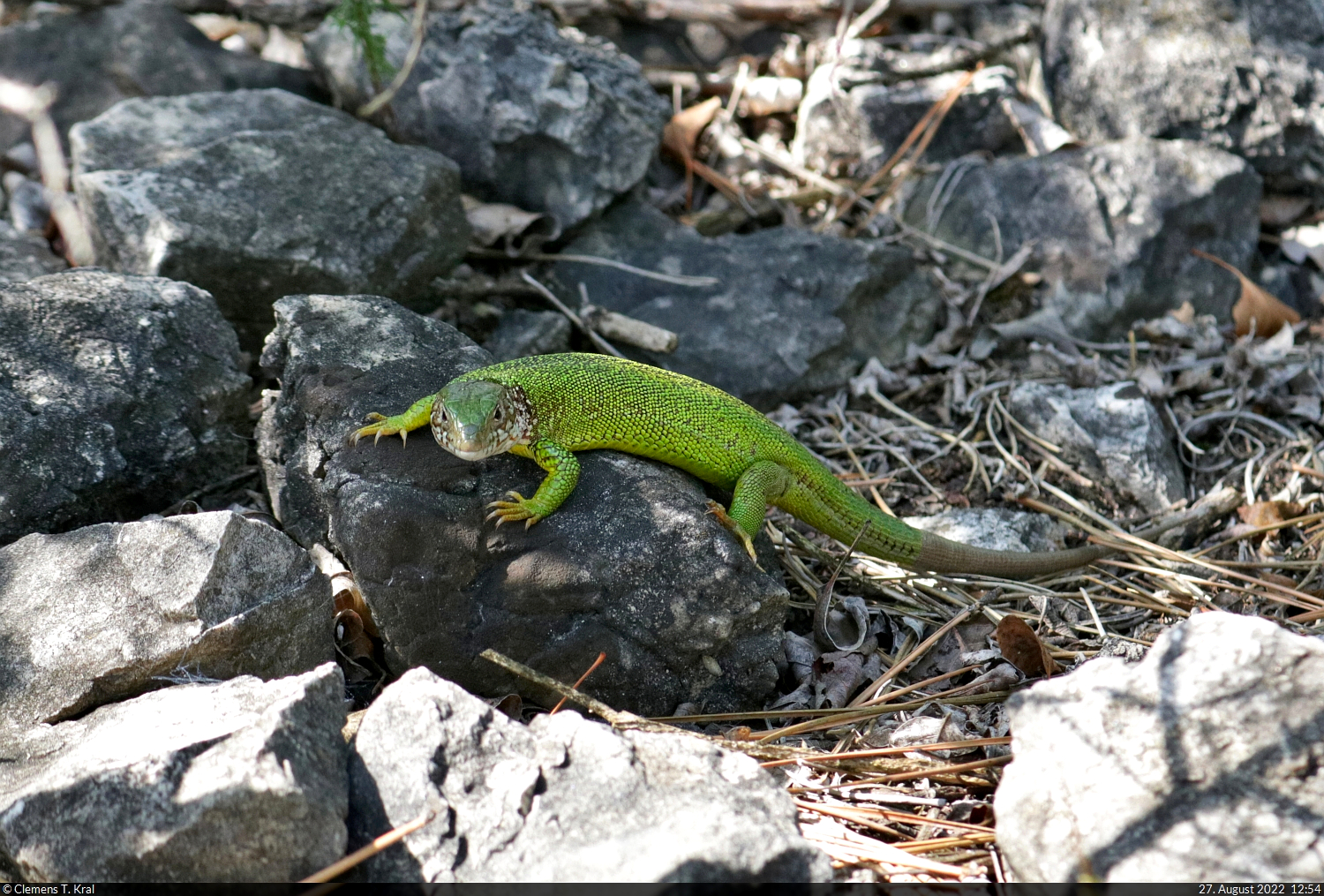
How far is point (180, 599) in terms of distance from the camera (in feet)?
11.3

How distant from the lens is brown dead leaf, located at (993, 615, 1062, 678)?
159 inches

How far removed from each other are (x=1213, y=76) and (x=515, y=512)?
6.06m

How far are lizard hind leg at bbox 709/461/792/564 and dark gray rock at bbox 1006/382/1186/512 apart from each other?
6.10ft

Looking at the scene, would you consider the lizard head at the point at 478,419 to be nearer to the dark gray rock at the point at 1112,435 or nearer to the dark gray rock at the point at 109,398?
the dark gray rock at the point at 109,398

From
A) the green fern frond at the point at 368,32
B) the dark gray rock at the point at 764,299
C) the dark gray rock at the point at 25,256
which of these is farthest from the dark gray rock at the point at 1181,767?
the dark gray rock at the point at 25,256

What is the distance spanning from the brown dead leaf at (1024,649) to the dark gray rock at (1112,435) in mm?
1759

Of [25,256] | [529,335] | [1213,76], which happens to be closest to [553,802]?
[529,335]

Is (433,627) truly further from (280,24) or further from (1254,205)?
(1254,205)

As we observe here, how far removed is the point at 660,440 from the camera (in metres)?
4.54

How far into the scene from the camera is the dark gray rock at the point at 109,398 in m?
4.05

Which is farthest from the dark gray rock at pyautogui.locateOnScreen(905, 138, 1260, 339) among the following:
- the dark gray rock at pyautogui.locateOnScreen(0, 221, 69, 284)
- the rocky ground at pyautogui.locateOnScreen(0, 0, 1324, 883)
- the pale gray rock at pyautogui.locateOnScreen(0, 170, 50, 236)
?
the pale gray rock at pyautogui.locateOnScreen(0, 170, 50, 236)

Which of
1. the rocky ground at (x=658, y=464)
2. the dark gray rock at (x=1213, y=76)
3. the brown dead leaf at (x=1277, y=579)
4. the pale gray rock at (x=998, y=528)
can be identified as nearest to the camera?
the rocky ground at (x=658, y=464)

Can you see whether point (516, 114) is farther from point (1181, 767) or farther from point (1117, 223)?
point (1181, 767)

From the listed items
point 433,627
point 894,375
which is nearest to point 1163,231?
point 894,375
